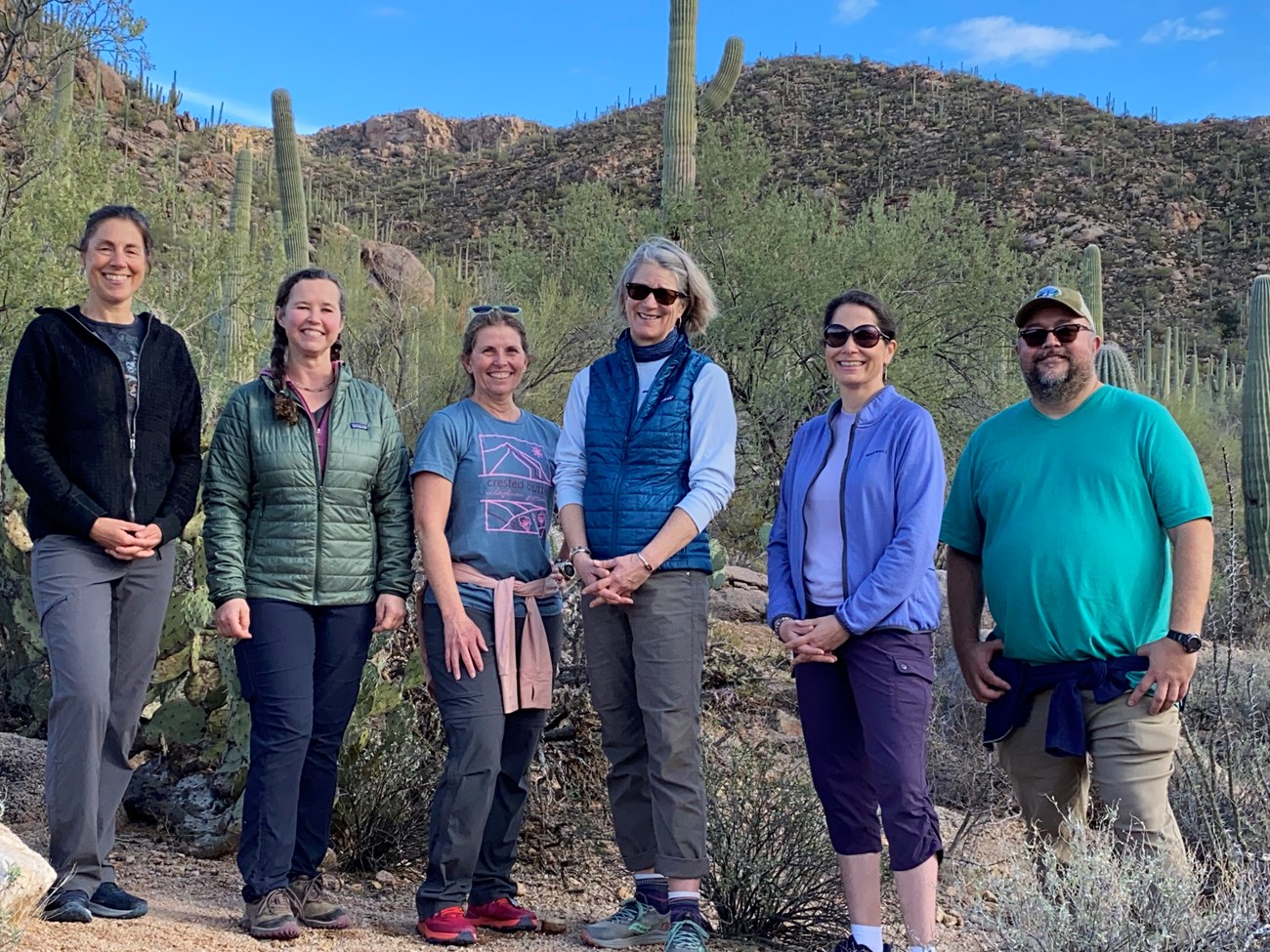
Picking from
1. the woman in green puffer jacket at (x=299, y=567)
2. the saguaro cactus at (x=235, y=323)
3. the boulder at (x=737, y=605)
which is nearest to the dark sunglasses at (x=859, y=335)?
the woman in green puffer jacket at (x=299, y=567)

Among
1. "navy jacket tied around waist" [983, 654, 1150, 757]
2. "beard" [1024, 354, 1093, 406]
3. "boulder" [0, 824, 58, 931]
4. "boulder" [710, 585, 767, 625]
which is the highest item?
"beard" [1024, 354, 1093, 406]

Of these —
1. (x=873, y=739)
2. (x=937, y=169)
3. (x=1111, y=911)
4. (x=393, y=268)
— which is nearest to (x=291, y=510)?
(x=873, y=739)

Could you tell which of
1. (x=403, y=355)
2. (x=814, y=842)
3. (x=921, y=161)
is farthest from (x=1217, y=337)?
(x=814, y=842)

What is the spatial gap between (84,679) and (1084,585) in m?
3.01

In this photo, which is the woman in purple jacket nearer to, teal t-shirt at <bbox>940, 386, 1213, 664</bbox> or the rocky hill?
teal t-shirt at <bbox>940, 386, 1213, 664</bbox>

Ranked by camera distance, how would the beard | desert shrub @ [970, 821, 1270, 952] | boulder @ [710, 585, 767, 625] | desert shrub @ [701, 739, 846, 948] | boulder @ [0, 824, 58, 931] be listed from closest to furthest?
desert shrub @ [970, 821, 1270, 952]
boulder @ [0, 824, 58, 931]
the beard
desert shrub @ [701, 739, 846, 948]
boulder @ [710, 585, 767, 625]

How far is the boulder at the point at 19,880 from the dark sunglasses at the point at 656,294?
2497 mm

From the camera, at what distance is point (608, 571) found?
3953mm

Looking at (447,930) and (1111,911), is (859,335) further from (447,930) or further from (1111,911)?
(447,930)

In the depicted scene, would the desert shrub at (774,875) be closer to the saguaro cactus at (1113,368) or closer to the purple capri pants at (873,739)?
the purple capri pants at (873,739)

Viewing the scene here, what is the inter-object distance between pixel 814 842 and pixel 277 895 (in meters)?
1.90

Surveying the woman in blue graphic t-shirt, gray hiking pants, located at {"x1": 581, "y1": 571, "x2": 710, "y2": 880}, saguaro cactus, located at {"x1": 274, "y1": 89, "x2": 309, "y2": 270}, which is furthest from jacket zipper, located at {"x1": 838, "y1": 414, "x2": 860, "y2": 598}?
saguaro cactus, located at {"x1": 274, "y1": 89, "x2": 309, "y2": 270}

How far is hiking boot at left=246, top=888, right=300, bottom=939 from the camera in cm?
394

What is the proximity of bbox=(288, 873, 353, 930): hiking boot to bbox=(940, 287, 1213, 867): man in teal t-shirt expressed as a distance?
2.17 m
